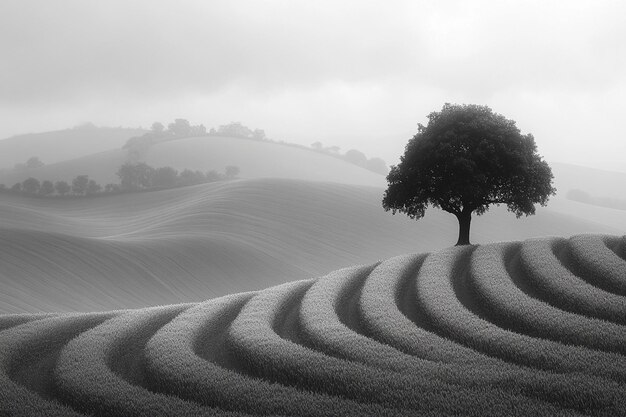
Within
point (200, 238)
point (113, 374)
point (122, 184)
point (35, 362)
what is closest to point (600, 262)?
point (113, 374)

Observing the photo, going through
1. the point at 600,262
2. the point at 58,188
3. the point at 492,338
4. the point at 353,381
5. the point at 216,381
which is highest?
the point at 600,262

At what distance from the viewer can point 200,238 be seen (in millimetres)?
64000

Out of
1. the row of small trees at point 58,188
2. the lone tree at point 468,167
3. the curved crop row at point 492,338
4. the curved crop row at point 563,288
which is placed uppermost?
the lone tree at point 468,167

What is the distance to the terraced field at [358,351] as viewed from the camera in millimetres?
12977

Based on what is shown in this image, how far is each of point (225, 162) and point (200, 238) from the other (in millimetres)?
65665

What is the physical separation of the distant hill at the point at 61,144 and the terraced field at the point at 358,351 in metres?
128

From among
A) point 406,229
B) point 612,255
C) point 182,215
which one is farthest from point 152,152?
point 612,255

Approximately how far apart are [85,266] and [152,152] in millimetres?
79576

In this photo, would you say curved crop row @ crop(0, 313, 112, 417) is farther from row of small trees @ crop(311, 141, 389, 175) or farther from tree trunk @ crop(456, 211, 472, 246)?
row of small trees @ crop(311, 141, 389, 175)

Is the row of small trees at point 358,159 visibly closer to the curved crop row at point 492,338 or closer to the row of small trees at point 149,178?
the row of small trees at point 149,178

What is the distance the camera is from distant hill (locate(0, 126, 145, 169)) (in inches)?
5768

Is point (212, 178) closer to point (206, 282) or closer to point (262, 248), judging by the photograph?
point (262, 248)

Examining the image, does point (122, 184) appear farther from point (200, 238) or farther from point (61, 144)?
point (61, 144)

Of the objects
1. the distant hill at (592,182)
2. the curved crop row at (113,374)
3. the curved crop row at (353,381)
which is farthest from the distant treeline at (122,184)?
the distant hill at (592,182)
